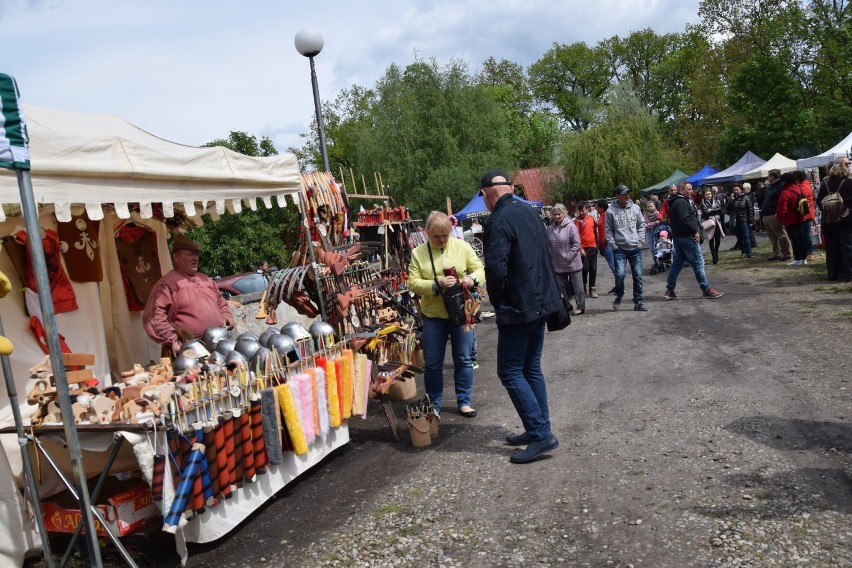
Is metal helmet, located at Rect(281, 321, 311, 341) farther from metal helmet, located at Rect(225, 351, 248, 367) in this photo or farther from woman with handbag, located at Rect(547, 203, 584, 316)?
woman with handbag, located at Rect(547, 203, 584, 316)

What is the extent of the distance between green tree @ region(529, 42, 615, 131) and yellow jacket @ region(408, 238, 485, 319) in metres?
63.3

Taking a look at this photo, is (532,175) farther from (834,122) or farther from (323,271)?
(323,271)

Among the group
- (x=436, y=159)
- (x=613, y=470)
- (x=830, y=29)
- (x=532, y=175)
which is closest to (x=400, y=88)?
(x=436, y=159)

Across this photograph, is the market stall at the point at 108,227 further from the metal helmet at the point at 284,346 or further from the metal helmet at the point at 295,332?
the metal helmet at the point at 295,332

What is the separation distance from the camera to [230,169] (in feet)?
19.5

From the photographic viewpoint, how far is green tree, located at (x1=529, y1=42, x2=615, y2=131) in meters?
67.7

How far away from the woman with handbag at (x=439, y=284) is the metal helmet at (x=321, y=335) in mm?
795

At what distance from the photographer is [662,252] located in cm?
1602

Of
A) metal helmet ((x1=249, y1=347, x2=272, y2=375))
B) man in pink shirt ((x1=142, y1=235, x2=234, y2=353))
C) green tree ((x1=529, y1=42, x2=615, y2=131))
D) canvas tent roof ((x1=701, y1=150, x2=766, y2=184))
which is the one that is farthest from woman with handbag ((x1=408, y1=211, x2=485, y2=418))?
green tree ((x1=529, y1=42, x2=615, y2=131))

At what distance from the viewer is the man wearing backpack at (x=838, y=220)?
34.0 ft

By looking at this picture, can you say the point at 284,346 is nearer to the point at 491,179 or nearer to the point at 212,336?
the point at 212,336

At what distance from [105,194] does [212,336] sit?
1970 mm

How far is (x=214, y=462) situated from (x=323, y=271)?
10.3 feet

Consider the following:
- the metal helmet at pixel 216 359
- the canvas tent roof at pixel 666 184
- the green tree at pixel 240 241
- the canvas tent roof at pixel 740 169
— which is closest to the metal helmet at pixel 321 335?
the metal helmet at pixel 216 359
